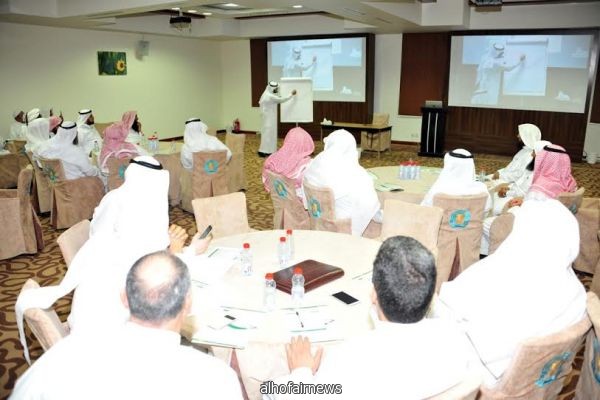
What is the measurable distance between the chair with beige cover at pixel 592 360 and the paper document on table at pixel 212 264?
1.86 m

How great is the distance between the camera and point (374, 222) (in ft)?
15.2

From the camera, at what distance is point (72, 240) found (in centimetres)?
303

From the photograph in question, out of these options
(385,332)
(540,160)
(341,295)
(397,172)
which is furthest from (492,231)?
(385,332)

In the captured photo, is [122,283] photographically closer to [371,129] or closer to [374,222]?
[374,222]

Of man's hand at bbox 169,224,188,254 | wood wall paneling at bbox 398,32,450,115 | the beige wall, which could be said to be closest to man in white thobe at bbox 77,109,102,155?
the beige wall

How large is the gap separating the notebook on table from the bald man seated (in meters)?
1.04

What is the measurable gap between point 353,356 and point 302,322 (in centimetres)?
70

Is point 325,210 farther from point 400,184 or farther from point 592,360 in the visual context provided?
point 592,360

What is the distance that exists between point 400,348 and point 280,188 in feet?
11.2

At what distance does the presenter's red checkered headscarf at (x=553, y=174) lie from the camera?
15.8 ft

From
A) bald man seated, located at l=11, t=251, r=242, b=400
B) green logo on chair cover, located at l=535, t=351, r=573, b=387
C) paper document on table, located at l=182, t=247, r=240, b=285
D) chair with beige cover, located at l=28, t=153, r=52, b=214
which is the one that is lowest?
chair with beige cover, located at l=28, t=153, r=52, b=214

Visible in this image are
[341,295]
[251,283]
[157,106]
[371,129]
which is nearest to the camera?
[341,295]

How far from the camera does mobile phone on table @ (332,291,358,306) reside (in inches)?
99.7

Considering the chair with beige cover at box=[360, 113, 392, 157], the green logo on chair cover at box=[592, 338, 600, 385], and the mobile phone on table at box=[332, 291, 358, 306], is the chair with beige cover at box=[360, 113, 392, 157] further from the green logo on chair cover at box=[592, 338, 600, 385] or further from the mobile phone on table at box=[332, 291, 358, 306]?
the green logo on chair cover at box=[592, 338, 600, 385]
